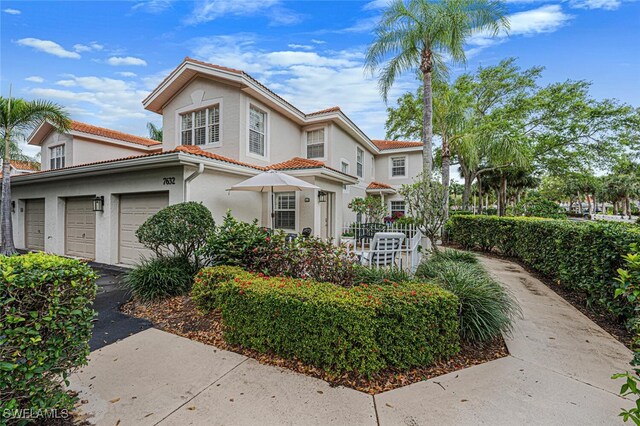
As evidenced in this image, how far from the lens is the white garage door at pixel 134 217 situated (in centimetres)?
784

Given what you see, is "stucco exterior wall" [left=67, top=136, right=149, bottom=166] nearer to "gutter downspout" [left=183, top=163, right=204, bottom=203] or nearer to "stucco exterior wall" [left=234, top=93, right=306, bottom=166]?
"stucco exterior wall" [left=234, top=93, right=306, bottom=166]

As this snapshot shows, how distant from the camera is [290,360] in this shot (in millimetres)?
3260

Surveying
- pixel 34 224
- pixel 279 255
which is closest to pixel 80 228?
pixel 34 224

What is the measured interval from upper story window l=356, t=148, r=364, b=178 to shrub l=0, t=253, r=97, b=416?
A: 1466 cm

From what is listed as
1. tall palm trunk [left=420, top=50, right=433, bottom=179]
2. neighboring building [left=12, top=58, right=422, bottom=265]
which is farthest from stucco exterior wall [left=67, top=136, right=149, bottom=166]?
tall palm trunk [left=420, top=50, right=433, bottom=179]

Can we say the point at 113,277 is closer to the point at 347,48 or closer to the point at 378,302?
the point at 378,302

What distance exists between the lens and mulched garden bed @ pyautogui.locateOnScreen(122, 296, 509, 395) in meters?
2.94

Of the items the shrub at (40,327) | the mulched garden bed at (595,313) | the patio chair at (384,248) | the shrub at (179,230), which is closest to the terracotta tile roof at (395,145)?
the mulched garden bed at (595,313)

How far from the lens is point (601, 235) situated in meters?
4.52

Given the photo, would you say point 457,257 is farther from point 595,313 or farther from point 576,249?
point 595,313

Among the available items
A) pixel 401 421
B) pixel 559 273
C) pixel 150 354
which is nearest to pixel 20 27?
pixel 150 354

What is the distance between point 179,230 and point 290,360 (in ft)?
12.9

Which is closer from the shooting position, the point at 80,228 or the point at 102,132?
the point at 80,228

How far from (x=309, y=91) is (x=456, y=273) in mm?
12119
